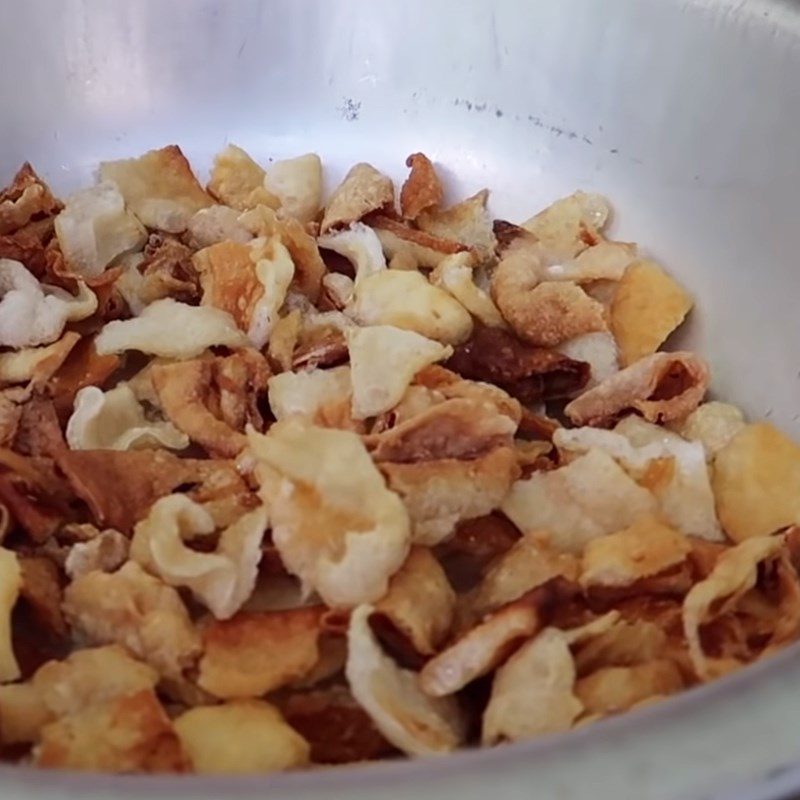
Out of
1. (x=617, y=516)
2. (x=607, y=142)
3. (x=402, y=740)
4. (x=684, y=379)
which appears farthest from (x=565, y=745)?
(x=607, y=142)

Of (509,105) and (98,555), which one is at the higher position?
(509,105)

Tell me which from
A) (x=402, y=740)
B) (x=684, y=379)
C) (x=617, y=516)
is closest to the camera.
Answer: (x=402, y=740)

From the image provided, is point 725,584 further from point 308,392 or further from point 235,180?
point 235,180

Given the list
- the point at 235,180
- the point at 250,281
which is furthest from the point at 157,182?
the point at 250,281

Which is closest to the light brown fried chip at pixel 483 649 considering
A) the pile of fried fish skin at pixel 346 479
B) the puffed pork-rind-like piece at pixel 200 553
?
the pile of fried fish skin at pixel 346 479

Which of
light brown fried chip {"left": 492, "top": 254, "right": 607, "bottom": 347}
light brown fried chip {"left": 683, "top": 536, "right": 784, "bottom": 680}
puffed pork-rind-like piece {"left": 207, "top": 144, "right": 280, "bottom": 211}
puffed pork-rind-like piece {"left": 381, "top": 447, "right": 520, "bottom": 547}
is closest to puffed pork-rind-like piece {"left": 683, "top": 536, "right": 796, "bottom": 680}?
light brown fried chip {"left": 683, "top": 536, "right": 784, "bottom": 680}

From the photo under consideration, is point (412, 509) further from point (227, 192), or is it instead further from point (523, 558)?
point (227, 192)

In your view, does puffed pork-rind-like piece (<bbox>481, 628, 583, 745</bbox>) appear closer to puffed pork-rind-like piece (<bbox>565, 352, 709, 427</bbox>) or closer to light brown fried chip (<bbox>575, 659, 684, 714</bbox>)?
light brown fried chip (<bbox>575, 659, 684, 714</bbox>)
